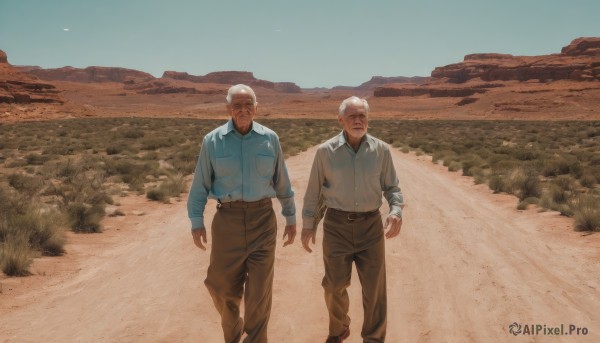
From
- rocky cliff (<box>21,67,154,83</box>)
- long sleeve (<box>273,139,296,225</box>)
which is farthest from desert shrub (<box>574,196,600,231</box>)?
rocky cliff (<box>21,67,154,83</box>)

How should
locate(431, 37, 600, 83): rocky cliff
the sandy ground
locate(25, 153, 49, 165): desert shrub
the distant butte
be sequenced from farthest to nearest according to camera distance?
the distant butte, locate(431, 37, 600, 83): rocky cliff, locate(25, 153, 49, 165): desert shrub, the sandy ground

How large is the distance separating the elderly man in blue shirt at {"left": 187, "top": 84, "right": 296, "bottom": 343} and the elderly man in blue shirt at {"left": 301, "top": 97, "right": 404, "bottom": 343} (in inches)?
19.4

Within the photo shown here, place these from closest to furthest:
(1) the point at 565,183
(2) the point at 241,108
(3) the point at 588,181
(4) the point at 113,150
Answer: (2) the point at 241,108
(1) the point at 565,183
(3) the point at 588,181
(4) the point at 113,150

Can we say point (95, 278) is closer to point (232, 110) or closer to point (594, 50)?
point (232, 110)

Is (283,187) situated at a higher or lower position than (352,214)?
higher

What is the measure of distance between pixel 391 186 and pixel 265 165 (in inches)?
43.0

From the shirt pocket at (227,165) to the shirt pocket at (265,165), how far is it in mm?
171

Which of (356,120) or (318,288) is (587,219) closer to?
(318,288)

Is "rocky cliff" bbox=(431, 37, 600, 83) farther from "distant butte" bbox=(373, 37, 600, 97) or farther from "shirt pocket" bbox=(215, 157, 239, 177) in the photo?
"shirt pocket" bbox=(215, 157, 239, 177)

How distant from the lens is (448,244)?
7.10m

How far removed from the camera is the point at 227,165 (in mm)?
3512

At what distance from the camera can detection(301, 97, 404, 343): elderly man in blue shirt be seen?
366 centimetres

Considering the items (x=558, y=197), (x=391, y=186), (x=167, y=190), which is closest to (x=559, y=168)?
(x=558, y=197)

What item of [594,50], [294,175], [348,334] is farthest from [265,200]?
[594,50]
